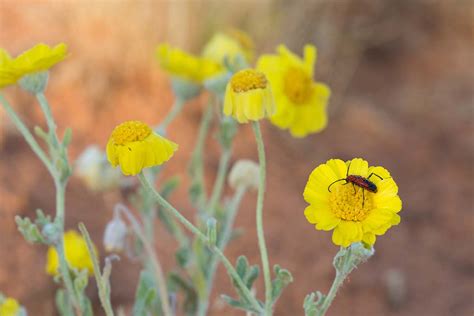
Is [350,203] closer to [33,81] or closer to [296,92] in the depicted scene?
[296,92]

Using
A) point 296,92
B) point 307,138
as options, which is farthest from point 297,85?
point 307,138

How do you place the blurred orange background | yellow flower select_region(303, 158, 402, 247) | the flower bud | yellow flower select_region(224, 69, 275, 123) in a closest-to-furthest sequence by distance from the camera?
yellow flower select_region(303, 158, 402, 247), yellow flower select_region(224, 69, 275, 123), the flower bud, the blurred orange background

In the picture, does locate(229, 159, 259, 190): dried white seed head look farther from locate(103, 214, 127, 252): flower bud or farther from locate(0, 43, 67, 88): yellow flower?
locate(0, 43, 67, 88): yellow flower

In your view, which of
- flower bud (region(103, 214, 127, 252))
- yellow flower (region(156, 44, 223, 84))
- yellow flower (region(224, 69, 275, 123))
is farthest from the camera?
yellow flower (region(156, 44, 223, 84))

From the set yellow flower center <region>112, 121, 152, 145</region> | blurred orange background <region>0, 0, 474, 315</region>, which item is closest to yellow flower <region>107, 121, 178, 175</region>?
yellow flower center <region>112, 121, 152, 145</region>

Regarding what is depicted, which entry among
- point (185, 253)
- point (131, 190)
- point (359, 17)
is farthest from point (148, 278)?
A: point (359, 17)

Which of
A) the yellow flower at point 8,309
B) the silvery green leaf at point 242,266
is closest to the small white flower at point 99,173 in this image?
the yellow flower at point 8,309

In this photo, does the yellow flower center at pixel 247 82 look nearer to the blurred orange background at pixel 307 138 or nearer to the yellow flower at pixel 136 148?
the yellow flower at pixel 136 148
